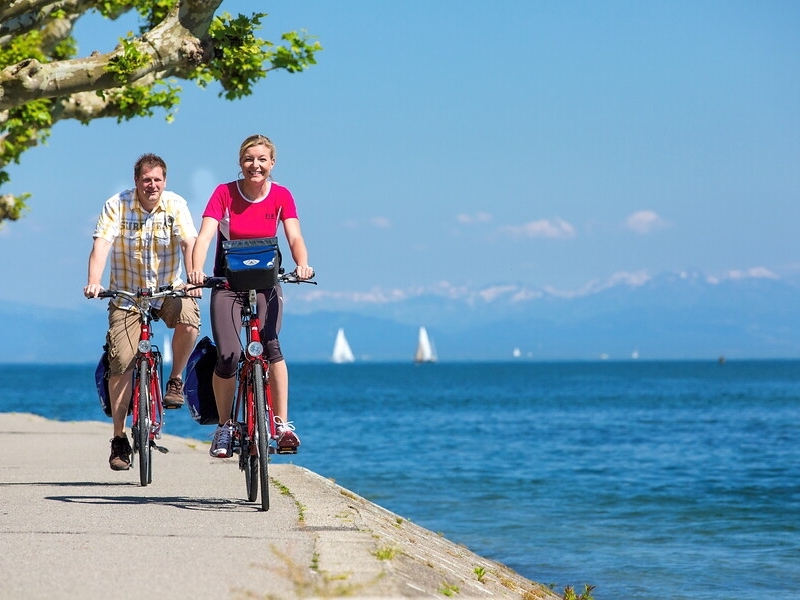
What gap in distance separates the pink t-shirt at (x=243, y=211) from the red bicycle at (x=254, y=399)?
36 cm

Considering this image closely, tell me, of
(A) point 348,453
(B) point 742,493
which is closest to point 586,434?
(A) point 348,453

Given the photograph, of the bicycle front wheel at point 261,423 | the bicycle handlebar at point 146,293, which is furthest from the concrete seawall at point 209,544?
the bicycle handlebar at point 146,293

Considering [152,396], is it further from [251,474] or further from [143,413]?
[251,474]

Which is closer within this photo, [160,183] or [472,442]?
[160,183]

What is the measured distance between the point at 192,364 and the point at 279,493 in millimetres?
1200

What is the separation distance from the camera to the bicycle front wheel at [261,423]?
7.93 m

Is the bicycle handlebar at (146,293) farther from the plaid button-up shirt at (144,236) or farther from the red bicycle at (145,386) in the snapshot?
the plaid button-up shirt at (144,236)

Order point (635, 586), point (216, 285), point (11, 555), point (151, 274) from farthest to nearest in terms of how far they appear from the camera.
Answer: point (635, 586) → point (151, 274) → point (216, 285) → point (11, 555)

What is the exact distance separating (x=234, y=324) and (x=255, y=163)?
1058 mm

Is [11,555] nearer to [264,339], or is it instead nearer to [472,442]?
[264,339]

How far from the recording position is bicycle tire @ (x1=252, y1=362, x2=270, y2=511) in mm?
7934

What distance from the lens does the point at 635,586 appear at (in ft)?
41.6

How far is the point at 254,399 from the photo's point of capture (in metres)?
8.08

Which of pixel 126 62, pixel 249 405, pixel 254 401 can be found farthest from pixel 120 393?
pixel 126 62
